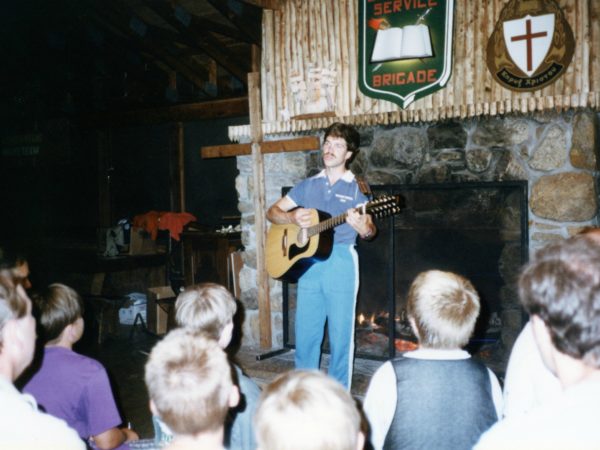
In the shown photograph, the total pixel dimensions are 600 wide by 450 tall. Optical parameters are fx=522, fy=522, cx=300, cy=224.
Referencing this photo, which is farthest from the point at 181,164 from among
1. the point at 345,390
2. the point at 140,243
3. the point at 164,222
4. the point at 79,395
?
the point at 345,390

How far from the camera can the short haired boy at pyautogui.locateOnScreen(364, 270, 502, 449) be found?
1.87 meters

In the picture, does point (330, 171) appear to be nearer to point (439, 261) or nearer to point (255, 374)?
point (439, 261)

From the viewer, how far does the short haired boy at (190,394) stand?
4.95 feet

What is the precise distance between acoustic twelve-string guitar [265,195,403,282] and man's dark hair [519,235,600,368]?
230cm

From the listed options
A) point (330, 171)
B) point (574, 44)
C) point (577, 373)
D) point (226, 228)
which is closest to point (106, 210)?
point (226, 228)

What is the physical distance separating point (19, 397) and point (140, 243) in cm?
645

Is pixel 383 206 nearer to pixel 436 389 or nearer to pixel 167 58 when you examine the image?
pixel 436 389

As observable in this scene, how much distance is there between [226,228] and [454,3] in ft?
12.9

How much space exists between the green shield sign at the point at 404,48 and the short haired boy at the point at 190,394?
3.26 m

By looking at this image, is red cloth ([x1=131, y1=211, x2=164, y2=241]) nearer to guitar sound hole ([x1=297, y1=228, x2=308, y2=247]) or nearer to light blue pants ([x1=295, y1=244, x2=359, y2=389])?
guitar sound hole ([x1=297, y1=228, x2=308, y2=247])

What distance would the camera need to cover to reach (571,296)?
125cm

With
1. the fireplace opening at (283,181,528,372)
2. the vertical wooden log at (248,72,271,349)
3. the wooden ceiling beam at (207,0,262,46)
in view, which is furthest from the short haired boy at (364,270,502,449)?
the wooden ceiling beam at (207,0,262,46)

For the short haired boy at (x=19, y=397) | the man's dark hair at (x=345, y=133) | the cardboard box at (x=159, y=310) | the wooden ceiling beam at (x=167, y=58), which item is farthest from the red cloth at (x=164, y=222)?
the short haired boy at (x=19, y=397)

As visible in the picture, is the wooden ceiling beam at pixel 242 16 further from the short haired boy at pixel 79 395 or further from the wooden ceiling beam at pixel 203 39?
the short haired boy at pixel 79 395
